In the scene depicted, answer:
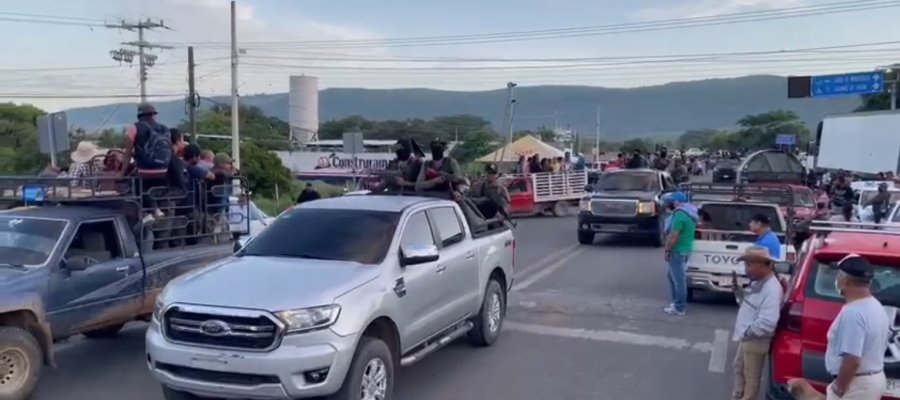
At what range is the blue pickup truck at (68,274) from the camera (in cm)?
704

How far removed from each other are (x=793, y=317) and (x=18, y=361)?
6026 millimetres

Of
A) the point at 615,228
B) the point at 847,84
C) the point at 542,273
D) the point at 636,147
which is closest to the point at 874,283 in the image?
the point at 542,273

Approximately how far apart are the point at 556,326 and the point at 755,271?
4.39 metres

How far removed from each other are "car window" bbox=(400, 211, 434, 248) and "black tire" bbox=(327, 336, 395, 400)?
115cm

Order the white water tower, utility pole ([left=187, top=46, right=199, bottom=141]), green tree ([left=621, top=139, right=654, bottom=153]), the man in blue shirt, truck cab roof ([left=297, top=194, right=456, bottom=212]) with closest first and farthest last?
truck cab roof ([left=297, top=194, right=456, bottom=212]), the man in blue shirt, utility pole ([left=187, top=46, right=199, bottom=141]), green tree ([left=621, top=139, right=654, bottom=153]), the white water tower

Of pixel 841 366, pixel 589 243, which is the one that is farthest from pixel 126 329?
pixel 589 243

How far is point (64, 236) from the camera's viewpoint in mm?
Answer: 7840

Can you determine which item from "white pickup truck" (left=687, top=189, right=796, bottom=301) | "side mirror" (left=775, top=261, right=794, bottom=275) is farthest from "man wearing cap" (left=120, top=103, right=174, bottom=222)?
"white pickup truck" (left=687, top=189, right=796, bottom=301)

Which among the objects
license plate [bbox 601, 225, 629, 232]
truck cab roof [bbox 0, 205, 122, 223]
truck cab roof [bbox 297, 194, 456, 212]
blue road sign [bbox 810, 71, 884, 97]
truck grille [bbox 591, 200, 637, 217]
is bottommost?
license plate [bbox 601, 225, 629, 232]

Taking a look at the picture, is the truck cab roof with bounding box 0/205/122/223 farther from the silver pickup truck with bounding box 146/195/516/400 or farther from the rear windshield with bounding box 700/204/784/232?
the rear windshield with bounding box 700/204/784/232

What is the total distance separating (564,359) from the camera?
29.2 ft

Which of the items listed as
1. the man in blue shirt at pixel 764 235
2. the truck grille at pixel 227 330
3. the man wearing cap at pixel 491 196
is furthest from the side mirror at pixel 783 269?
the man wearing cap at pixel 491 196

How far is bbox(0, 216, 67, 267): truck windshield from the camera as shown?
7613mm

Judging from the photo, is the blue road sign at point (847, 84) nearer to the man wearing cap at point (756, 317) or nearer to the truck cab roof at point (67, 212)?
the man wearing cap at point (756, 317)
